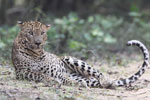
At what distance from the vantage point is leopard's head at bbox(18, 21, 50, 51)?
8.69 m

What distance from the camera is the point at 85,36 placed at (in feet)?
46.9

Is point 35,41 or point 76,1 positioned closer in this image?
point 35,41

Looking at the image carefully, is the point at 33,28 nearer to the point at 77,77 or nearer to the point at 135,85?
the point at 77,77

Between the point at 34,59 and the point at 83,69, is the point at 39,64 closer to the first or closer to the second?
the point at 34,59

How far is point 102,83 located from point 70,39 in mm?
5149

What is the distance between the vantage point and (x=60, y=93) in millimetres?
7535

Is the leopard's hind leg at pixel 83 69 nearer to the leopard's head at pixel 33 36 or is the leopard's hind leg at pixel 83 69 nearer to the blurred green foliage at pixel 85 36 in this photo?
the leopard's head at pixel 33 36

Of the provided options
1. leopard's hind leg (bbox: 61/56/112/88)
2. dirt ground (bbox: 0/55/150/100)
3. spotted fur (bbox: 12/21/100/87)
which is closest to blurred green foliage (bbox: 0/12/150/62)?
leopard's hind leg (bbox: 61/56/112/88)

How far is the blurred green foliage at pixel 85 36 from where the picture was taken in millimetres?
12773

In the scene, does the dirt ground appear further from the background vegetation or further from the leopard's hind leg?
the background vegetation

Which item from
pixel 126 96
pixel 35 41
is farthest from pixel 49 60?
pixel 126 96

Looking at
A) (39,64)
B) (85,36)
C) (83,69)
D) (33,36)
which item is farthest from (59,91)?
(85,36)

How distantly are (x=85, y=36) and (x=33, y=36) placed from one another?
5711 millimetres

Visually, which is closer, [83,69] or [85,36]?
[83,69]
